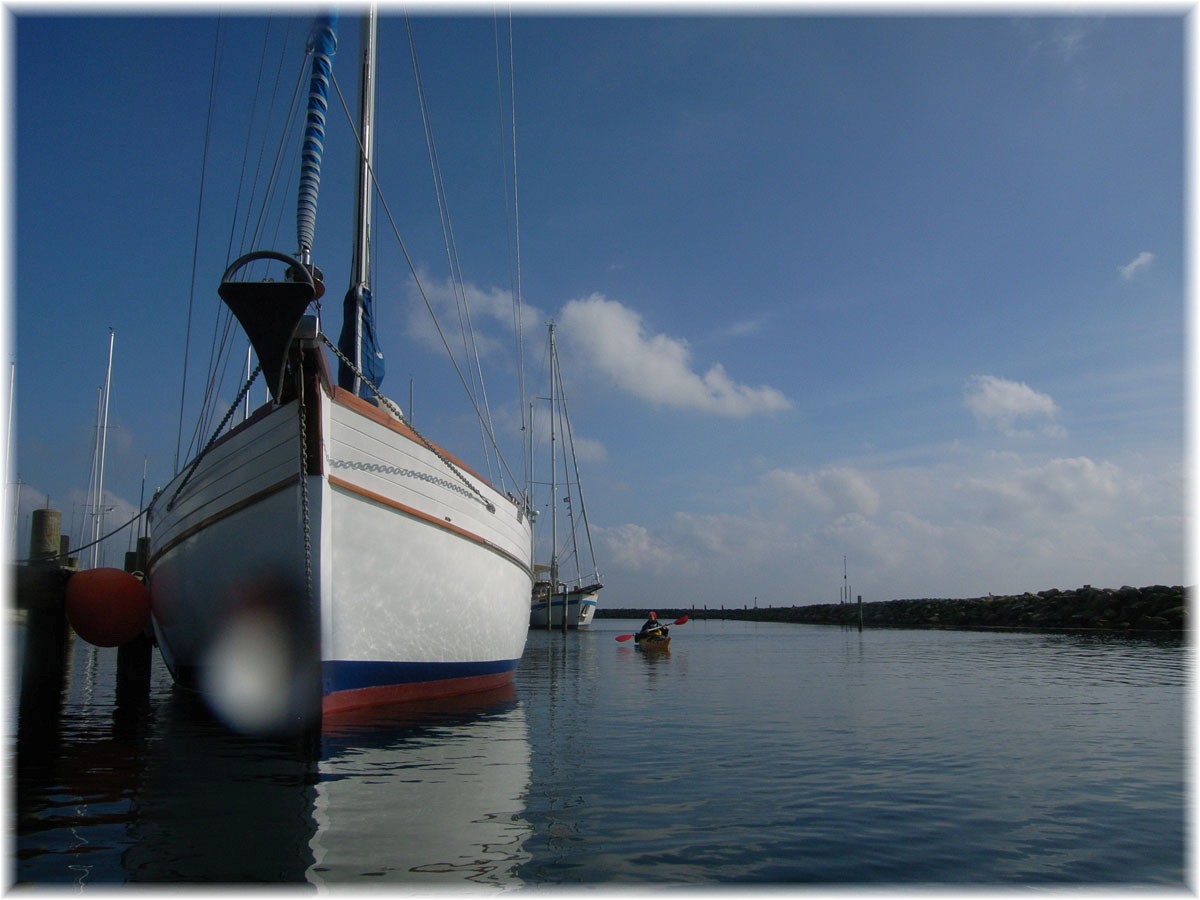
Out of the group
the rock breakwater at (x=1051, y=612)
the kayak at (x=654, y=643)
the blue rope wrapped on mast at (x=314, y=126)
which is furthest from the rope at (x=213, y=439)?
the rock breakwater at (x=1051, y=612)

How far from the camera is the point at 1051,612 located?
162 ft

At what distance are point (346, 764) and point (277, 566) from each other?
2.90 m

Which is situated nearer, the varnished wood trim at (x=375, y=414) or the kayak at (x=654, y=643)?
the varnished wood trim at (x=375, y=414)

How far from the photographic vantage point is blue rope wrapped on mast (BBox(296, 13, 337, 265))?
36.9ft

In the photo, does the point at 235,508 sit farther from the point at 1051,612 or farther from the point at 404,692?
the point at 1051,612

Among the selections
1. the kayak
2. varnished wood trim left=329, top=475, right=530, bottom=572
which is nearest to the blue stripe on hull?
varnished wood trim left=329, top=475, right=530, bottom=572

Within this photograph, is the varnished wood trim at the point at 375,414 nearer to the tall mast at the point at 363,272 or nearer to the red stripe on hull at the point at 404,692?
the tall mast at the point at 363,272

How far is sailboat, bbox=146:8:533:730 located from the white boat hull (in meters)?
0.03

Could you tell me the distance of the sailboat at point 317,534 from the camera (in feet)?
31.0

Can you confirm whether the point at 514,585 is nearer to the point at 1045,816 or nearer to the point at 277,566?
the point at 277,566

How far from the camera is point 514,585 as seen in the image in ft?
50.6

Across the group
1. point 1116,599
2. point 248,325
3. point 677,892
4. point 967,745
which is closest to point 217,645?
point 248,325

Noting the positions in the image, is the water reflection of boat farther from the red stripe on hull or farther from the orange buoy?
the orange buoy

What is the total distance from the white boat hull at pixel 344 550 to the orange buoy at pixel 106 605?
2221 millimetres
